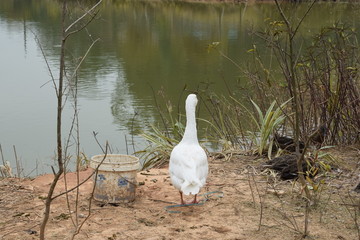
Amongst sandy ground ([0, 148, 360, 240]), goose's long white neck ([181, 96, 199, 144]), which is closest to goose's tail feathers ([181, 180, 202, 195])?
sandy ground ([0, 148, 360, 240])

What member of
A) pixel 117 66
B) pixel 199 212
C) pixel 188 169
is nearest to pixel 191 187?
pixel 188 169

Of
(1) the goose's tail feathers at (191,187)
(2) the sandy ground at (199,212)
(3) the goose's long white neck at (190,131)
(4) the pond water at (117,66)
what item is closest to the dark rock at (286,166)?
(2) the sandy ground at (199,212)

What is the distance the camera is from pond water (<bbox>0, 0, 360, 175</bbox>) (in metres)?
8.56

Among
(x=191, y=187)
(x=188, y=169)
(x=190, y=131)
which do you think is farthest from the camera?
(x=190, y=131)

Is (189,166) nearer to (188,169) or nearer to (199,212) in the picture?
(188,169)

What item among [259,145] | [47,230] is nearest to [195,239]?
[47,230]

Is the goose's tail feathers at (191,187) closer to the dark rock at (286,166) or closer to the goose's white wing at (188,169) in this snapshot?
the goose's white wing at (188,169)

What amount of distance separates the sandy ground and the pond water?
0.97 meters

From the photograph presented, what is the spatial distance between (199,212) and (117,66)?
10313mm

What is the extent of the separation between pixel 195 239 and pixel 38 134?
5642 mm

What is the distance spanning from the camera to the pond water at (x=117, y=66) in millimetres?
8562

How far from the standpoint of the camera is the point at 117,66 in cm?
1417

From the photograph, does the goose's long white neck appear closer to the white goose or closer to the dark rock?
the white goose

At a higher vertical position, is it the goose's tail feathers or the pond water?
the goose's tail feathers
